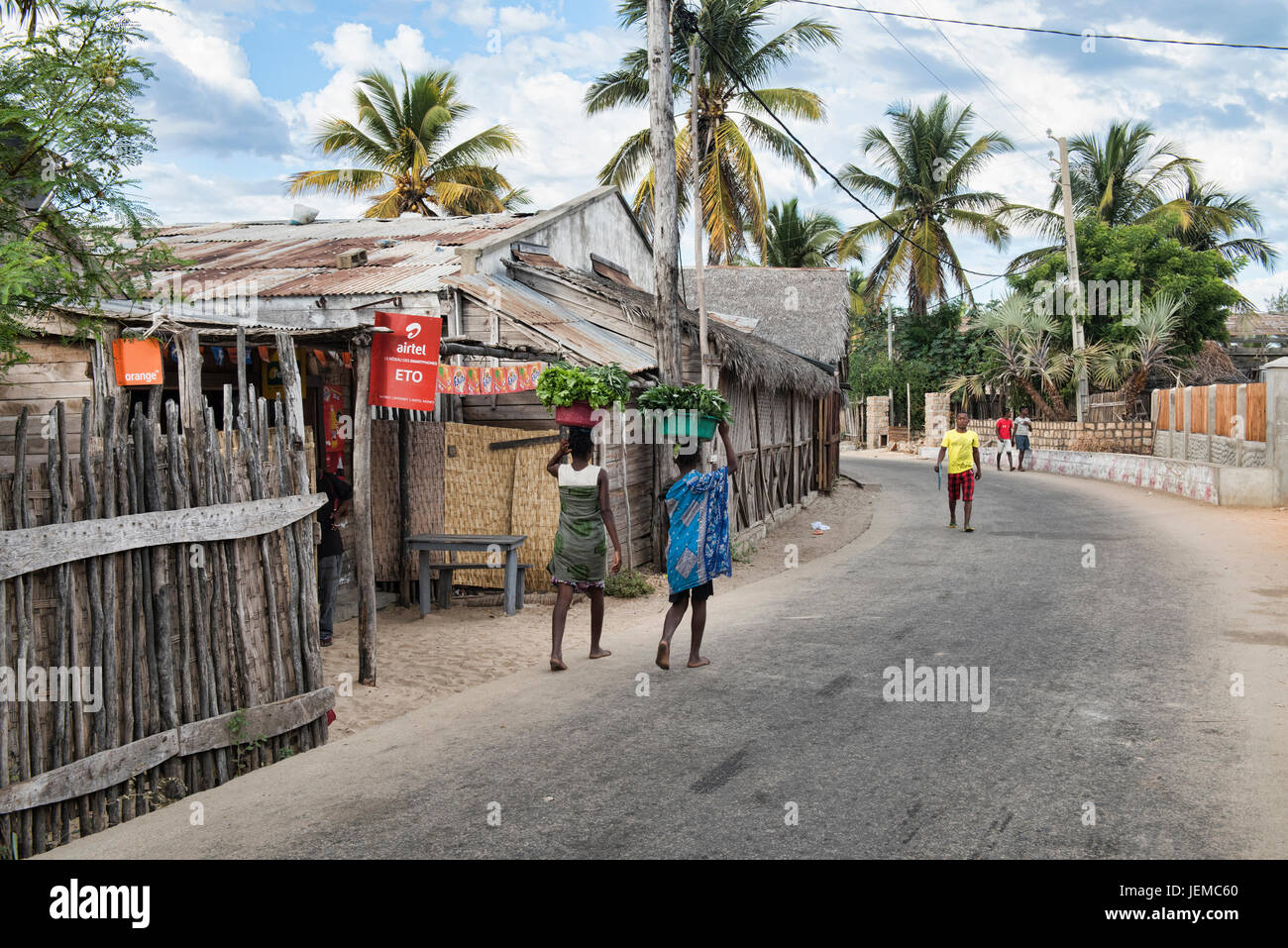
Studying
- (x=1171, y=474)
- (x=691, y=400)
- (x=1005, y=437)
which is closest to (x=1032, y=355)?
(x=1005, y=437)

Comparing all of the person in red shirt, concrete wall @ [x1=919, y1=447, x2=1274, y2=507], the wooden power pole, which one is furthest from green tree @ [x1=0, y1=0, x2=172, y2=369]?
the person in red shirt

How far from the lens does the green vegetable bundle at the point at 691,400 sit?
744 cm

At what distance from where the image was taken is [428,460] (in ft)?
34.9

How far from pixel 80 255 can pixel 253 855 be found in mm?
2650

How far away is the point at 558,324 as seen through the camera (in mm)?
12086

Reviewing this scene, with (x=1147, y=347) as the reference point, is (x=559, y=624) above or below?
below

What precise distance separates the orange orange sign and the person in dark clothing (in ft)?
5.47

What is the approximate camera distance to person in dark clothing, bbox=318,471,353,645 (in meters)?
8.50

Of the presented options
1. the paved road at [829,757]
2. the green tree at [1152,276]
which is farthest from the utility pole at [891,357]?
the paved road at [829,757]

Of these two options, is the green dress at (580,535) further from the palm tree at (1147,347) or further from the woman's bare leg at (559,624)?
the palm tree at (1147,347)

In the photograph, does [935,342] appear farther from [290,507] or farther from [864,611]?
[290,507]

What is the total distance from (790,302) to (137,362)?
21.1 metres

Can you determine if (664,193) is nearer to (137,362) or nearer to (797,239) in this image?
(137,362)

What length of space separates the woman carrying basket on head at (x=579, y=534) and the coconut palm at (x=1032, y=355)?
2615 cm
